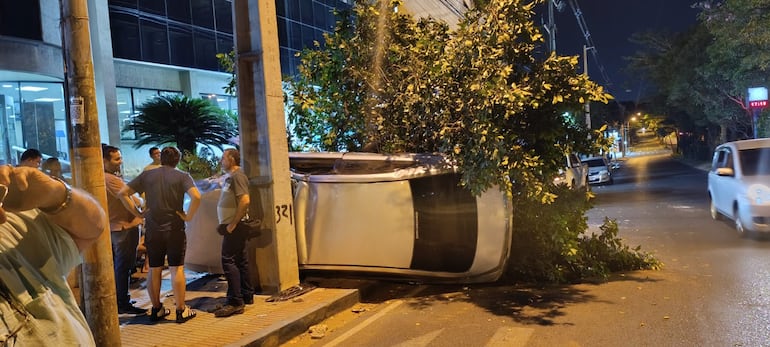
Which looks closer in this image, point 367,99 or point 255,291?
point 255,291

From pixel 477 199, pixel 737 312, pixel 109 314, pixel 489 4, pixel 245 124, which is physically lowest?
pixel 737 312

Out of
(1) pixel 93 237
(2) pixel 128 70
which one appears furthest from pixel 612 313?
(2) pixel 128 70

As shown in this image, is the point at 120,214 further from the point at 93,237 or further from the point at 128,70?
the point at 128,70

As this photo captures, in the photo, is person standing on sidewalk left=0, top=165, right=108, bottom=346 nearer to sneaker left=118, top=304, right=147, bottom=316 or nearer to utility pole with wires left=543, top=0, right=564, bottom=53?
sneaker left=118, top=304, right=147, bottom=316

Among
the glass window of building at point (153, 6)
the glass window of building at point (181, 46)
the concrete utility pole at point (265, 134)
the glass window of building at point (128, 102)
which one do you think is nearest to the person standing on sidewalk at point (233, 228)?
the concrete utility pole at point (265, 134)

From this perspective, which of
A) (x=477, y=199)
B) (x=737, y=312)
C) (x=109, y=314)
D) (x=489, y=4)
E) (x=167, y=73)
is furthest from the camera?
(x=167, y=73)

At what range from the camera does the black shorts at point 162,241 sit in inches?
225

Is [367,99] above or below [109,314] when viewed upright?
above

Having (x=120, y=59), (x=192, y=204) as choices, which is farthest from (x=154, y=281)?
(x=120, y=59)

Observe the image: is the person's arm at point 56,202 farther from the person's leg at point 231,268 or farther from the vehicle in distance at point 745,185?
the vehicle in distance at point 745,185

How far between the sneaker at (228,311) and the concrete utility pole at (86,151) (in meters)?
1.52

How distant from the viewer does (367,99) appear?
8492mm

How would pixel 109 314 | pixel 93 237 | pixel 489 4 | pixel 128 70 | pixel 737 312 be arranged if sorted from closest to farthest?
1. pixel 93 237
2. pixel 109 314
3. pixel 737 312
4. pixel 489 4
5. pixel 128 70

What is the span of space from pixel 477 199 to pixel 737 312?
9.27 ft
